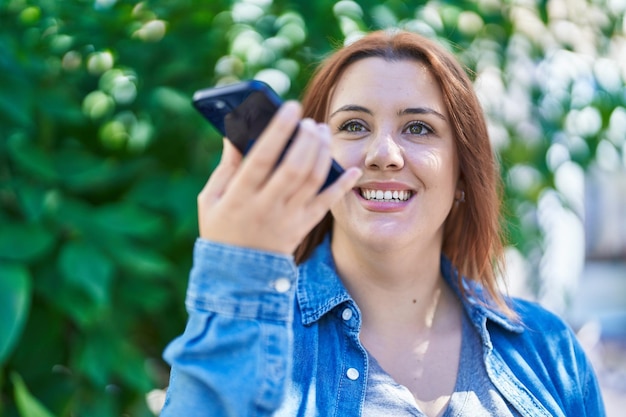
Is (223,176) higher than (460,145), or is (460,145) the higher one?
(223,176)

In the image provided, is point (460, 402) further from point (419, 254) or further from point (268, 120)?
point (268, 120)

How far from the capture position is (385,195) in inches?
47.5

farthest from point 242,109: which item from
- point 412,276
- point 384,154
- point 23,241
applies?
point 23,241

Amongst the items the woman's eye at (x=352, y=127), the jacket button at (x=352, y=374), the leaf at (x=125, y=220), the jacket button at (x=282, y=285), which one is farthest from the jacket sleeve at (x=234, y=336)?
the leaf at (x=125, y=220)

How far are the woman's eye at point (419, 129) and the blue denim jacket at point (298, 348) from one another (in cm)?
27

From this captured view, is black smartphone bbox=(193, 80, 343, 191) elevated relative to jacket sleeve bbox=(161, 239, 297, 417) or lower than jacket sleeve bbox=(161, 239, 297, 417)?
elevated

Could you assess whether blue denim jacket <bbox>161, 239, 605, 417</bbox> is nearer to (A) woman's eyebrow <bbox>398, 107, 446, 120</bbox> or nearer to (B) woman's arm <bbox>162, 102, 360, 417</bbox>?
(B) woman's arm <bbox>162, 102, 360, 417</bbox>

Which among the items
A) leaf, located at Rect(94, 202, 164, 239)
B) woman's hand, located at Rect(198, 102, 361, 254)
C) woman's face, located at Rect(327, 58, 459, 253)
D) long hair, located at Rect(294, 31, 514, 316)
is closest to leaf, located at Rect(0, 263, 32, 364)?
leaf, located at Rect(94, 202, 164, 239)

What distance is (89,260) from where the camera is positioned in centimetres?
154

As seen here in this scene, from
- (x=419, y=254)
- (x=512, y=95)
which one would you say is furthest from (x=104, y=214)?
(x=512, y=95)

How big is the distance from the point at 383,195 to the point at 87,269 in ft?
2.21

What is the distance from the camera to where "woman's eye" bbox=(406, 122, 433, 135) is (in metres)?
1.26

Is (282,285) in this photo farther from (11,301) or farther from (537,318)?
(11,301)

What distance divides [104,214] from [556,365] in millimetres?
971
